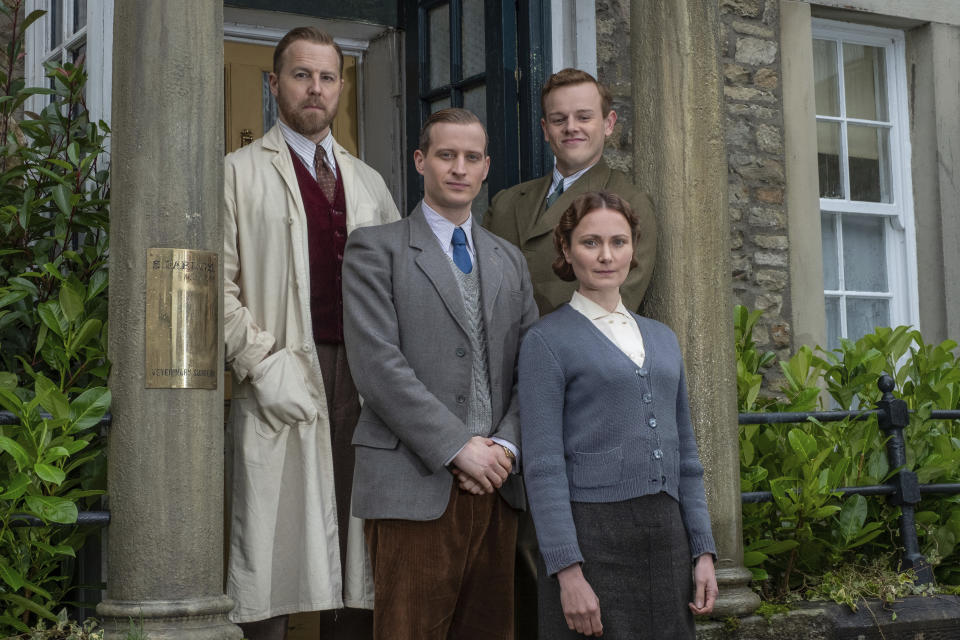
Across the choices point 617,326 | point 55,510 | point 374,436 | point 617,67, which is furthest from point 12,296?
point 617,67

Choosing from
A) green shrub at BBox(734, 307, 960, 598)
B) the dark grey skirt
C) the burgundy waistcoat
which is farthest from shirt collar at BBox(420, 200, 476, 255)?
green shrub at BBox(734, 307, 960, 598)

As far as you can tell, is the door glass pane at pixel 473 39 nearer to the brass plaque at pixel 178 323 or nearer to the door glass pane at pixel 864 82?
the brass plaque at pixel 178 323

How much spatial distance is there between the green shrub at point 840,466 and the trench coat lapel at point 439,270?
1.70m

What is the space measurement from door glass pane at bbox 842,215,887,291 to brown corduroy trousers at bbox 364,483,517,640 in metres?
3.98

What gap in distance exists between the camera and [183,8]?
3.56 m

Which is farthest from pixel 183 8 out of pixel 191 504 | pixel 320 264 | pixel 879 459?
pixel 879 459

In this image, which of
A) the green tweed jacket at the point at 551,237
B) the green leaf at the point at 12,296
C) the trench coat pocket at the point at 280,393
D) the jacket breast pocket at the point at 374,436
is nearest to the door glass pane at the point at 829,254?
the green tweed jacket at the point at 551,237

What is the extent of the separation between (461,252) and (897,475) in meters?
2.32

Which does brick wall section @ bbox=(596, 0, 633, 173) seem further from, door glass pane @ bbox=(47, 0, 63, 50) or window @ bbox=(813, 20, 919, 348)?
door glass pane @ bbox=(47, 0, 63, 50)

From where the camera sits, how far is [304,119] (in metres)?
3.88

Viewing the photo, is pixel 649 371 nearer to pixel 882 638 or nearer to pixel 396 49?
pixel 882 638

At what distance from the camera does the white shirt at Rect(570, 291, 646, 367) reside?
3209 millimetres

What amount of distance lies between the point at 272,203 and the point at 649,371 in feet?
4.45

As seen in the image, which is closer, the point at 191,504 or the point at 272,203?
the point at 191,504
